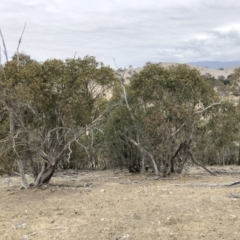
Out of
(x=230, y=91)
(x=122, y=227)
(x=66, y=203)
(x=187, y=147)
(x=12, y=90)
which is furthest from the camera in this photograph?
(x=230, y=91)

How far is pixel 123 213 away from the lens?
889 centimetres

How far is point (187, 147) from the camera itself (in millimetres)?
15953

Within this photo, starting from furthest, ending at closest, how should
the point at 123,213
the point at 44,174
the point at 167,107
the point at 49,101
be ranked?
the point at 167,107
the point at 44,174
the point at 49,101
the point at 123,213

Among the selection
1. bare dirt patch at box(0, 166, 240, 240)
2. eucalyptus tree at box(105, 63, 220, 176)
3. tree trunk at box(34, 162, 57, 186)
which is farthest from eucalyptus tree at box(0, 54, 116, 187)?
eucalyptus tree at box(105, 63, 220, 176)

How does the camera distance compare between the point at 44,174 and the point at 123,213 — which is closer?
the point at 123,213

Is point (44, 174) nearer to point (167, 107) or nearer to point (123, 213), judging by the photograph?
point (123, 213)

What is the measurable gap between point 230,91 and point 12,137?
13938 millimetres

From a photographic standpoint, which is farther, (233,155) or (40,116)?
(233,155)

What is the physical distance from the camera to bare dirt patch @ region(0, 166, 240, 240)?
7.43m

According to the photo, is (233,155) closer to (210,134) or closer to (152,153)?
(210,134)

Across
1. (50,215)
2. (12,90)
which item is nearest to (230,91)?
(12,90)

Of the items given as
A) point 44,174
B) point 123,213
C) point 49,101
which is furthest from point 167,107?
point 123,213

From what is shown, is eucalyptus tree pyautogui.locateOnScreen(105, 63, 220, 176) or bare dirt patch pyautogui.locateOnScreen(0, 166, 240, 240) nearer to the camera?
bare dirt patch pyautogui.locateOnScreen(0, 166, 240, 240)

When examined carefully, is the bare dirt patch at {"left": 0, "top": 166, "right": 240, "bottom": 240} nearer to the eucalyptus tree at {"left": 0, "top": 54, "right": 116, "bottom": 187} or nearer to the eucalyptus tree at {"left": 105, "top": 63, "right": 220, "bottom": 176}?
the eucalyptus tree at {"left": 0, "top": 54, "right": 116, "bottom": 187}
